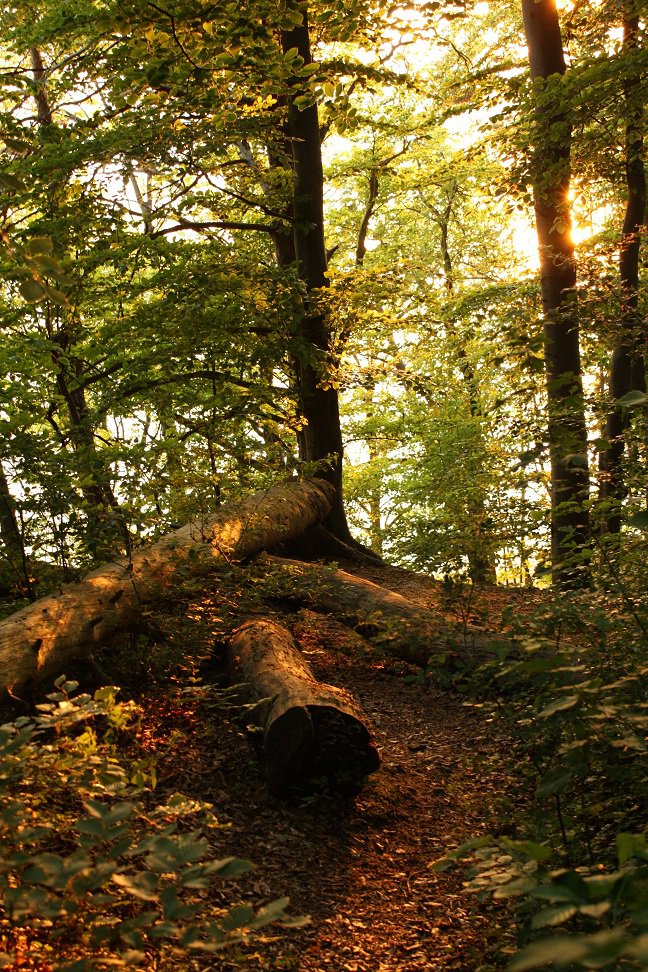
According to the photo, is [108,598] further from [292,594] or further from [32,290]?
[32,290]

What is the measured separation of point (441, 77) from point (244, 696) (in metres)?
15.2

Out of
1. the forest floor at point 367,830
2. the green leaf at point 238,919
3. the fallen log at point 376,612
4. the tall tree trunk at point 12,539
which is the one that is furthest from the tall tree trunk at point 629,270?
the tall tree trunk at point 12,539

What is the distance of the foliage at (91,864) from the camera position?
1.78m

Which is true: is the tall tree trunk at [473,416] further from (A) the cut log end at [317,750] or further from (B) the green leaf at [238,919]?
(B) the green leaf at [238,919]

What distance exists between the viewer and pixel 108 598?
16.4 feet

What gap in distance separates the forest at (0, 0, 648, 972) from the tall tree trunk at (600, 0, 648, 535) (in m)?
0.05

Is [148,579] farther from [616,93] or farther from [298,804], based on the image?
[616,93]

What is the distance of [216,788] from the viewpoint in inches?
172

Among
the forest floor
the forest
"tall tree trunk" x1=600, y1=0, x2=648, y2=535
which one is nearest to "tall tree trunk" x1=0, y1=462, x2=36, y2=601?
the forest

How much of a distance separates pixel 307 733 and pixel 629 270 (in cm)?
837

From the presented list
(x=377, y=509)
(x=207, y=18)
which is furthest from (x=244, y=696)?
(x=377, y=509)

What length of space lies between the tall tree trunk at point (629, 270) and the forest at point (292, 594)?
0.17 ft

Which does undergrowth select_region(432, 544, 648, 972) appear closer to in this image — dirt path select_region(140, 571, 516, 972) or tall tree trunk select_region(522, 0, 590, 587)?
dirt path select_region(140, 571, 516, 972)

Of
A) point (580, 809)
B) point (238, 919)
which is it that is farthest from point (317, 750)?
point (238, 919)
